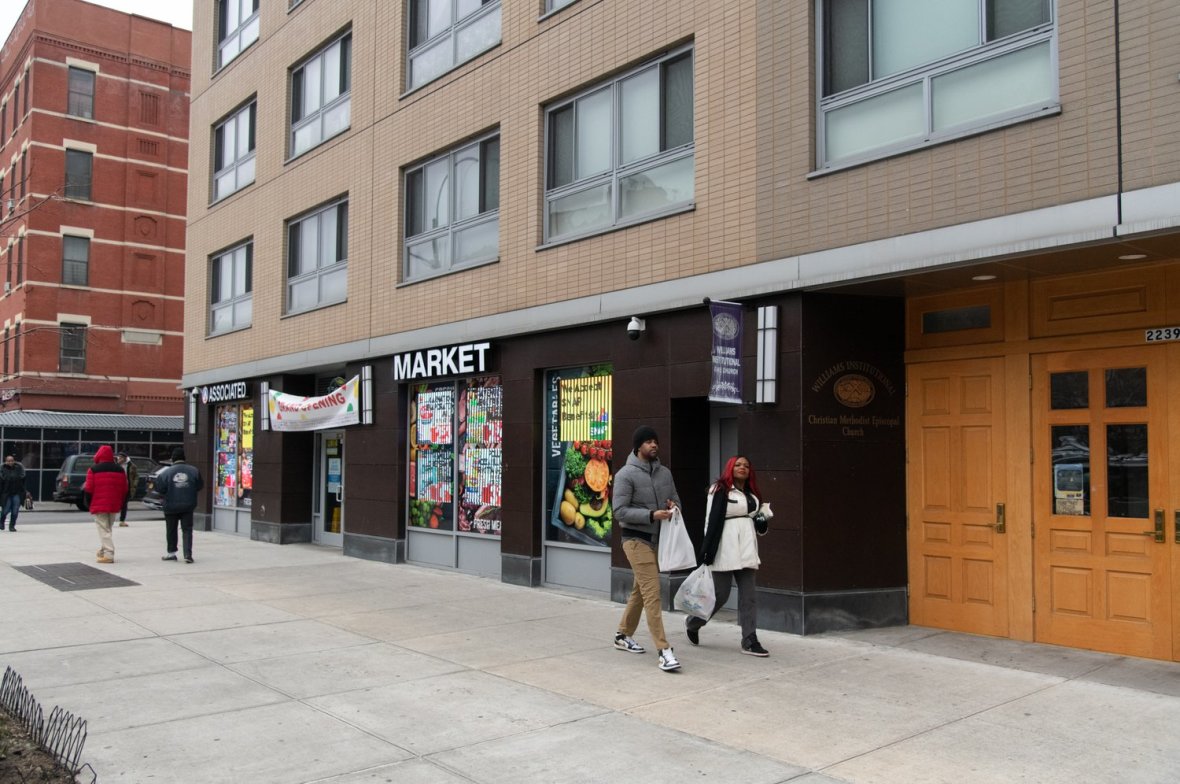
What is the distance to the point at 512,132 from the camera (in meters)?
13.0

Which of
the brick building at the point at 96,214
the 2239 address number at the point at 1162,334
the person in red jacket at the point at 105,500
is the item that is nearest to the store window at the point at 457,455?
the person in red jacket at the point at 105,500

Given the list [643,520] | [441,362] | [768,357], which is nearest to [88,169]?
[441,362]

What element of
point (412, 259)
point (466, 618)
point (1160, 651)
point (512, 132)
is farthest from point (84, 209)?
point (1160, 651)

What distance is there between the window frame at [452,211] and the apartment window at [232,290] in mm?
6085

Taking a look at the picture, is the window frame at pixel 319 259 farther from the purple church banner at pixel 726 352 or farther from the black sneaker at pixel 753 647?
the black sneaker at pixel 753 647

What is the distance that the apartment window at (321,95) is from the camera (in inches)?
677

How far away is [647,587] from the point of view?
795 cm

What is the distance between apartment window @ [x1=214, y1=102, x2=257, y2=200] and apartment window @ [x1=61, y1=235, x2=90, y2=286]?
774 inches

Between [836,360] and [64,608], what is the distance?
28.0 feet

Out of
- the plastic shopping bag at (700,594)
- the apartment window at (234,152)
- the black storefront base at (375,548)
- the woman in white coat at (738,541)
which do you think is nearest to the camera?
the plastic shopping bag at (700,594)

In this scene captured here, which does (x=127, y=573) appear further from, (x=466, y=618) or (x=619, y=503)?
(x=619, y=503)

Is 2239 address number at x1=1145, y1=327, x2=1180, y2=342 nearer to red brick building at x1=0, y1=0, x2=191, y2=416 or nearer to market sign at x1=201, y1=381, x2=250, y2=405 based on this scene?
market sign at x1=201, y1=381, x2=250, y2=405

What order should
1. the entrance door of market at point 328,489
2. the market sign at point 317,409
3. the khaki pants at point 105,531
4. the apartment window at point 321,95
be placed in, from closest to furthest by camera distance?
the khaki pants at point 105,531
the market sign at point 317,409
the apartment window at point 321,95
the entrance door of market at point 328,489

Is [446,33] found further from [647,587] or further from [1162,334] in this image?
[1162,334]
